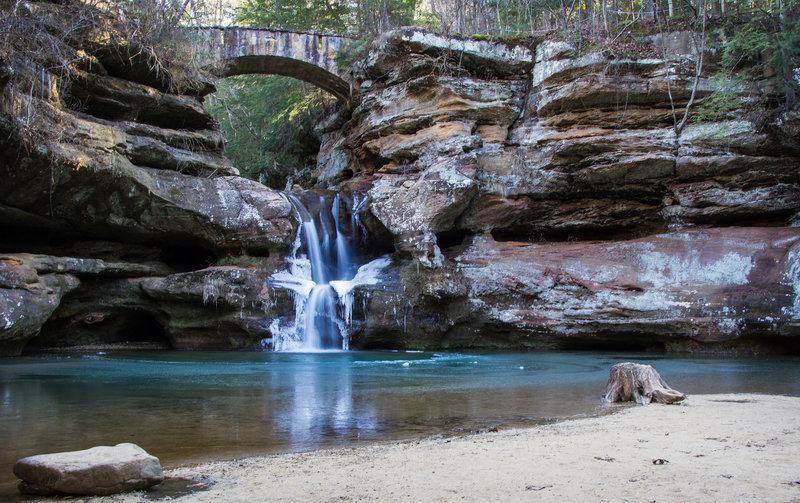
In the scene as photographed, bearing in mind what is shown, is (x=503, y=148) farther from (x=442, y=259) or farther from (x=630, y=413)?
(x=630, y=413)

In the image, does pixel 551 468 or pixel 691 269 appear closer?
pixel 551 468

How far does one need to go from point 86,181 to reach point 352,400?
921cm

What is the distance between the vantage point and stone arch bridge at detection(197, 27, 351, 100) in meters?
17.1

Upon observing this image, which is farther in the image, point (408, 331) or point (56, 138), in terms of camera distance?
point (408, 331)

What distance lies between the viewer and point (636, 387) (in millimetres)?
5348

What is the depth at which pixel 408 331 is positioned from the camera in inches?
514

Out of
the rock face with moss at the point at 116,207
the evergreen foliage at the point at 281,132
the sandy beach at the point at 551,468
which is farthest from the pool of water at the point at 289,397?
the evergreen foliage at the point at 281,132

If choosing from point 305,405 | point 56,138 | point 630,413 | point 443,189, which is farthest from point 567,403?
point 56,138

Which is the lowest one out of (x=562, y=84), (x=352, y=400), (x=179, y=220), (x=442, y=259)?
(x=352, y=400)

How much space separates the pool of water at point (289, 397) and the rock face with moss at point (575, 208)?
213cm

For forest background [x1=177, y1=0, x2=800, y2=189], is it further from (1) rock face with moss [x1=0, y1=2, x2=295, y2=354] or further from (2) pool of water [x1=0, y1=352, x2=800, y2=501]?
(2) pool of water [x1=0, y1=352, x2=800, y2=501]

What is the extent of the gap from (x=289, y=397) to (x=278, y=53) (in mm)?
14120

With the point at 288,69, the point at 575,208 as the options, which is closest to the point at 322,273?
the point at 575,208

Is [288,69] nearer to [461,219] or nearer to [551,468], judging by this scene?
[461,219]
